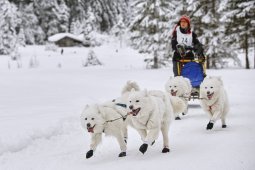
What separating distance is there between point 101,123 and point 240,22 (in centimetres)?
2333

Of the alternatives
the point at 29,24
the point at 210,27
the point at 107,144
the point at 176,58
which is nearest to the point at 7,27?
the point at 29,24

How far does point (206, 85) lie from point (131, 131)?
67.8 inches

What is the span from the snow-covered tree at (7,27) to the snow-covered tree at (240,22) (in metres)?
22.0

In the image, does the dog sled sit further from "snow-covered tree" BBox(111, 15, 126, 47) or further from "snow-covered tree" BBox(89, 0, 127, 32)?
"snow-covered tree" BBox(111, 15, 126, 47)

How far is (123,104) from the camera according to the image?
6223 mm

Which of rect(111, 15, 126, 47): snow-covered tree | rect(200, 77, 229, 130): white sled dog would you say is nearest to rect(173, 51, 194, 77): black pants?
rect(200, 77, 229, 130): white sled dog

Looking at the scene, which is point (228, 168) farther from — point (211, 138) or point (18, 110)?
point (18, 110)

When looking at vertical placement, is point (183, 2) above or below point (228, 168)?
above

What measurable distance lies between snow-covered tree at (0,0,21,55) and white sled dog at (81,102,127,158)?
120 feet

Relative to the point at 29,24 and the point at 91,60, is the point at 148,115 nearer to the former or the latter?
the point at 91,60

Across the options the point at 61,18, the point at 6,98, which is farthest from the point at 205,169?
the point at 61,18

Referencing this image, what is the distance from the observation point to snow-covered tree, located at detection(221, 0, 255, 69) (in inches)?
1029

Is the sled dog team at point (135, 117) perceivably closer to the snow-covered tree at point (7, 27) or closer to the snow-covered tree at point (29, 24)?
the snow-covered tree at point (7, 27)

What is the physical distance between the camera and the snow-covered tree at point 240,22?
2614 centimetres
